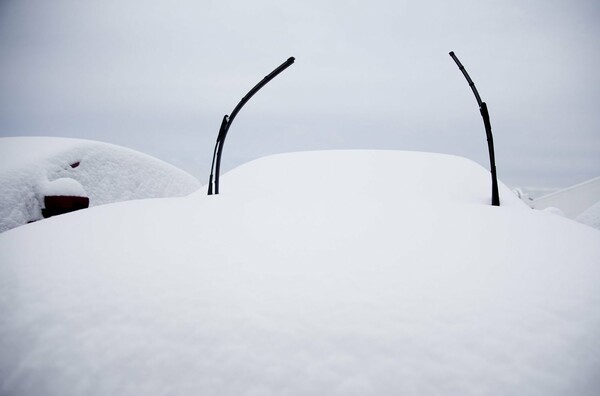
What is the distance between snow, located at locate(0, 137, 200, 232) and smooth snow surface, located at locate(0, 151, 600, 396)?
337 centimetres

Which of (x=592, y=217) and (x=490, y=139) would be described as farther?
(x=592, y=217)

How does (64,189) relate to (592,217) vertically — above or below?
above

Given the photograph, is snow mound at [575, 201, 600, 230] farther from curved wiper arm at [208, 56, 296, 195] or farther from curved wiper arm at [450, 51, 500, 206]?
curved wiper arm at [208, 56, 296, 195]

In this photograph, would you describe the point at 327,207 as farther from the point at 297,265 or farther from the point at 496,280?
the point at 496,280

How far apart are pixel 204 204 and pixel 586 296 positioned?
140 cm

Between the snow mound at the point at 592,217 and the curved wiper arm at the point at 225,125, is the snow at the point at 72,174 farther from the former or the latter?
the snow mound at the point at 592,217

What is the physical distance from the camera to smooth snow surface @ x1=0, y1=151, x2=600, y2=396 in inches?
26.1

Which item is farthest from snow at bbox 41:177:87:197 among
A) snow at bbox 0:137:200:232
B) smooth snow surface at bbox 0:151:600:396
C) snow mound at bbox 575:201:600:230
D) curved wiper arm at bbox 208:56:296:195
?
snow mound at bbox 575:201:600:230

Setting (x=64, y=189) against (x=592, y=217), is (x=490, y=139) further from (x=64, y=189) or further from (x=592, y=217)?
(x=592, y=217)

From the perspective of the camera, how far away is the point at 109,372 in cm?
68

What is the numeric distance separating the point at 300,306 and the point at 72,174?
6.15 m

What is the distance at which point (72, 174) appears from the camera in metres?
5.60

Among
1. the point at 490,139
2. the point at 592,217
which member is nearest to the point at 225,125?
the point at 490,139

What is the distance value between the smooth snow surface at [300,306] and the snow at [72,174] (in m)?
3.37
